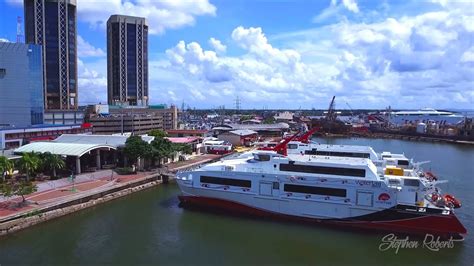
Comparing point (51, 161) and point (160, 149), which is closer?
point (51, 161)

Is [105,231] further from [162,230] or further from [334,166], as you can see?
[334,166]

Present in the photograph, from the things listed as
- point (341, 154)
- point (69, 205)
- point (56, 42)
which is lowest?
point (69, 205)

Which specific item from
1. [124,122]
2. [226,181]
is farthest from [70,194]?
[124,122]

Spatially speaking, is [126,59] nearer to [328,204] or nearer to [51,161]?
[51,161]

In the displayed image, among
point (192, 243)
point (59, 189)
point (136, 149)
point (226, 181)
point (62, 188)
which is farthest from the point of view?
point (136, 149)

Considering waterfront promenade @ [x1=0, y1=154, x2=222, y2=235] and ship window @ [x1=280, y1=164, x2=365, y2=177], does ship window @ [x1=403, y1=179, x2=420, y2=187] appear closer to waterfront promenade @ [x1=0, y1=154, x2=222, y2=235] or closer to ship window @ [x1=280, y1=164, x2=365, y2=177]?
ship window @ [x1=280, y1=164, x2=365, y2=177]

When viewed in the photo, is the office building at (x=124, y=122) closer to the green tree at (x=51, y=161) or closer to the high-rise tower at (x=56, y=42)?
the high-rise tower at (x=56, y=42)
